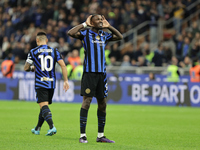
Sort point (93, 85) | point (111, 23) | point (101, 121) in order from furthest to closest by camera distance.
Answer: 1. point (111, 23)
2. point (101, 121)
3. point (93, 85)

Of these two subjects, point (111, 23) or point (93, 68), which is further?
point (111, 23)

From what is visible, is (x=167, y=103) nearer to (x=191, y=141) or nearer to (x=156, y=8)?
(x=156, y=8)

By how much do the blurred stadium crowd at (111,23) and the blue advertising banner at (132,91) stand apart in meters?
1.95

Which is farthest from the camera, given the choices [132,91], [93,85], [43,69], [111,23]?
[111,23]

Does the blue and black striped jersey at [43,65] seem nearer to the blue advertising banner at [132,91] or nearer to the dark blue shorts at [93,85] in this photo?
the dark blue shorts at [93,85]

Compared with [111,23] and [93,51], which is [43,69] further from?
[111,23]

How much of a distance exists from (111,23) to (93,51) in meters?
17.4

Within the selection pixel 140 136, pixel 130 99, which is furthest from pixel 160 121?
pixel 130 99

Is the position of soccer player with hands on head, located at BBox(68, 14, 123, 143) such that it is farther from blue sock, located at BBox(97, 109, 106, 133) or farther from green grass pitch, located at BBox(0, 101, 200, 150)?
green grass pitch, located at BBox(0, 101, 200, 150)

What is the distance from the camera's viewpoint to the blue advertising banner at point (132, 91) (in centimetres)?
1856

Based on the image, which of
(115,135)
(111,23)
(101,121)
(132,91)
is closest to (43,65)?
(101,121)

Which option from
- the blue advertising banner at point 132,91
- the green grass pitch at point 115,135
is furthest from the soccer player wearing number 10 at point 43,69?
the blue advertising banner at point 132,91

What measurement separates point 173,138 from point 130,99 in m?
10.6

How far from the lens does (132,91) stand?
19.2 m
